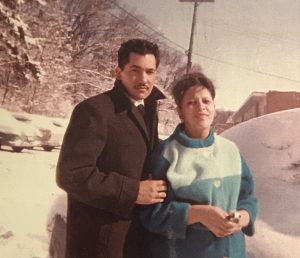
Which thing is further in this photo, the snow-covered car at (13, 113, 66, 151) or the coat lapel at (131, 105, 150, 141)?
the snow-covered car at (13, 113, 66, 151)

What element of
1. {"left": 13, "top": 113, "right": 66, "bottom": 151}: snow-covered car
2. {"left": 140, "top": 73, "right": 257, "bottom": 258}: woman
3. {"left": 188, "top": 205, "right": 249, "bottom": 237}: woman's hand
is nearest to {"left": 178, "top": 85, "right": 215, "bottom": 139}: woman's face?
{"left": 140, "top": 73, "right": 257, "bottom": 258}: woman

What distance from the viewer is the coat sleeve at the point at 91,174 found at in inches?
47.4

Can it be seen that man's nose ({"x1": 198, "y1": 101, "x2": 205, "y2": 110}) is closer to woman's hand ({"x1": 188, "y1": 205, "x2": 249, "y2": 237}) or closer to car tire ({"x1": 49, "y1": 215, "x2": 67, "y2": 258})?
woman's hand ({"x1": 188, "y1": 205, "x2": 249, "y2": 237})

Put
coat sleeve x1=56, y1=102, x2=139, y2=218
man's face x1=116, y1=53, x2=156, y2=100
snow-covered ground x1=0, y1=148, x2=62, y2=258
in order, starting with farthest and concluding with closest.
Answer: snow-covered ground x1=0, y1=148, x2=62, y2=258
man's face x1=116, y1=53, x2=156, y2=100
coat sleeve x1=56, y1=102, x2=139, y2=218

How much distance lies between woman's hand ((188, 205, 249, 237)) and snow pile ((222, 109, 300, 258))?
6.2 inches

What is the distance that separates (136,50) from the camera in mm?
1339

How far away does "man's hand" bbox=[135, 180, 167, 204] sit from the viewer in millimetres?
1252

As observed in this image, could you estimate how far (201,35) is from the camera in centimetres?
151

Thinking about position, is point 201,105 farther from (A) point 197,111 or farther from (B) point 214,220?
(B) point 214,220

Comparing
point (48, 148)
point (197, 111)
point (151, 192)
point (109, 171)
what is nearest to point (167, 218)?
point (151, 192)

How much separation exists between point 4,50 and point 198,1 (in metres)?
0.66

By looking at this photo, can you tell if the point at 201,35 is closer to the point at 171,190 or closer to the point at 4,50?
the point at 171,190

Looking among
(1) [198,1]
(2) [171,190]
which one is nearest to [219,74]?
(1) [198,1]

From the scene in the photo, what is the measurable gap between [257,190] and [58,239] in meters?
0.61
